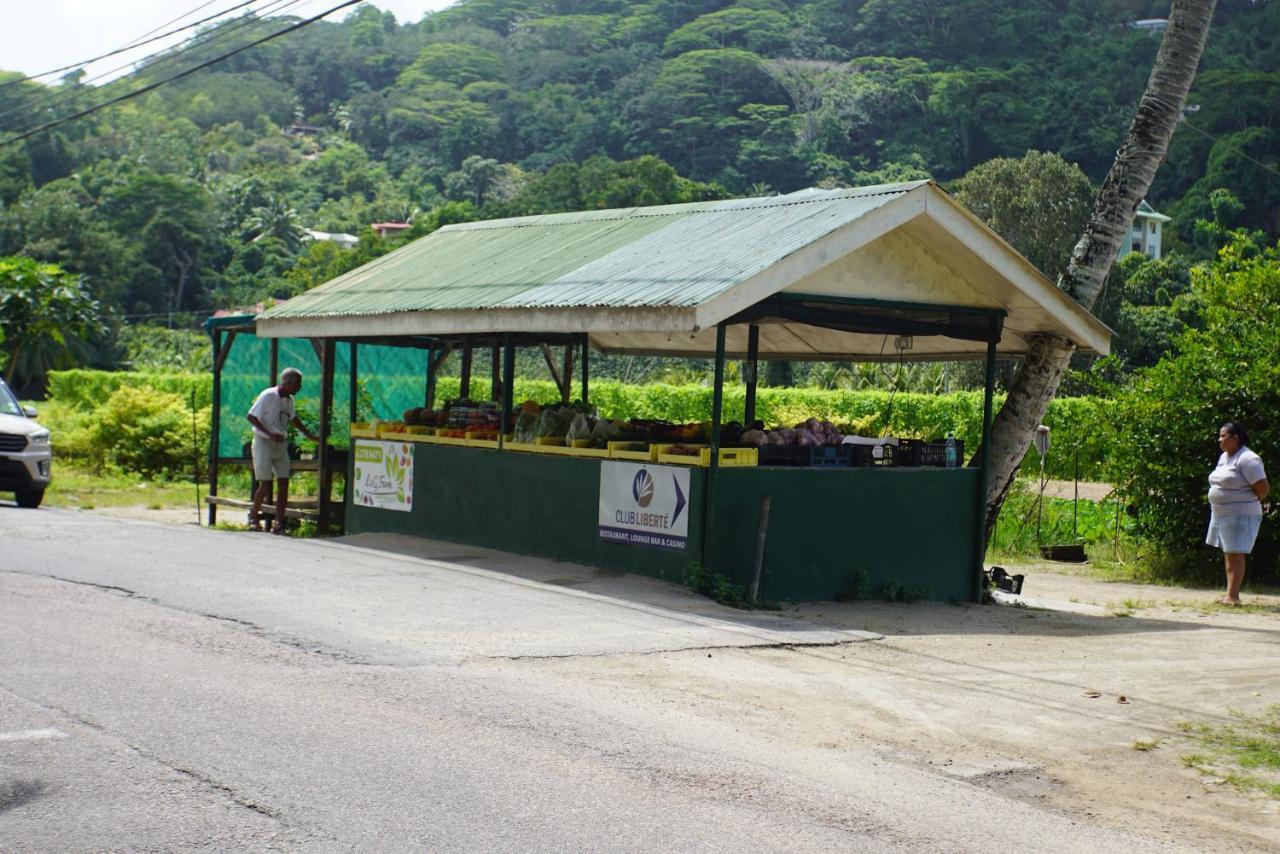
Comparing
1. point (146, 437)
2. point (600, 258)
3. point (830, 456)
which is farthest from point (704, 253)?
point (146, 437)

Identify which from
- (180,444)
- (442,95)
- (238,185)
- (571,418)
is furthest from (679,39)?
(571,418)

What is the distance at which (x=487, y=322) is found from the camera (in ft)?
45.1

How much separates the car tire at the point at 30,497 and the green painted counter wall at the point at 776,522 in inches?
306

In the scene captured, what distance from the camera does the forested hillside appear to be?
86812mm

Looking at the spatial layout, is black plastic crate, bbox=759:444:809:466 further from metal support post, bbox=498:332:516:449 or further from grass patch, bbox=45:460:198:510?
grass patch, bbox=45:460:198:510

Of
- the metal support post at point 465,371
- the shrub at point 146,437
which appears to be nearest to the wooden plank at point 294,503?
the metal support post at point 465,371

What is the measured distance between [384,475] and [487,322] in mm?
3458

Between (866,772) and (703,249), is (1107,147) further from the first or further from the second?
(866,772)

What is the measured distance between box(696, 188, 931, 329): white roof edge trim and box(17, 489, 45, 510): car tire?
41.4 ft

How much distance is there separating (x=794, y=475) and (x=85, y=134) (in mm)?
160397

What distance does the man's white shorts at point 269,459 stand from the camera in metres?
17.0

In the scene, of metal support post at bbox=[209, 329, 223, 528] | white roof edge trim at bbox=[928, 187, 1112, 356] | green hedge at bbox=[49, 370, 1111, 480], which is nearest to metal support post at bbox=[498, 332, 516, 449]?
white roof edge trim at bbox=[928, 187, 1112, 356]

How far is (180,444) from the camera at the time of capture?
27.6 meters

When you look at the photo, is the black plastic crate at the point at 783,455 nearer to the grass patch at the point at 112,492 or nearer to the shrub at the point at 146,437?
the grass patch at the point at 112,492
